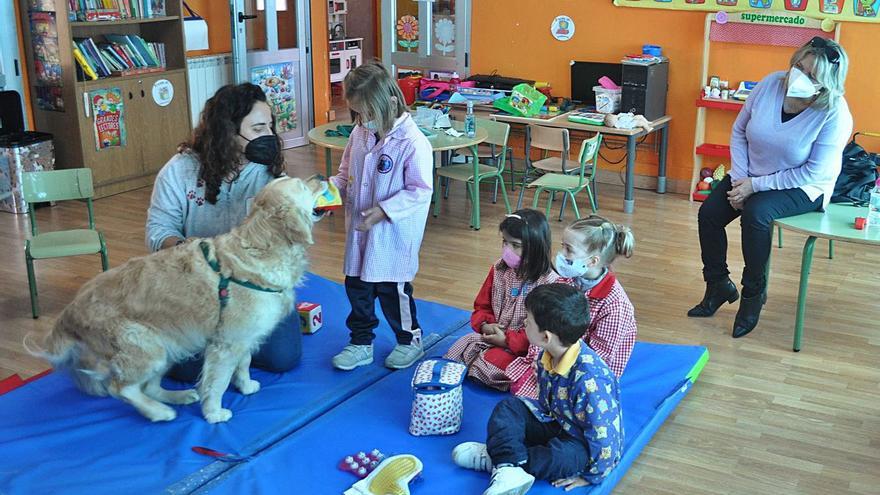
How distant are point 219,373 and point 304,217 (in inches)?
27.4

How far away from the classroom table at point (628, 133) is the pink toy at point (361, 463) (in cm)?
421

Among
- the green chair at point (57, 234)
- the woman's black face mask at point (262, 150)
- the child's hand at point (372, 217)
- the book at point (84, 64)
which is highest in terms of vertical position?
the book at point (84, 64)

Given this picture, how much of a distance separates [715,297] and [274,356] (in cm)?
245

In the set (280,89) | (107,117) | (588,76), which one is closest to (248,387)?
Result: (107,117)

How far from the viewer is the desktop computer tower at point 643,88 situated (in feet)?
22.9

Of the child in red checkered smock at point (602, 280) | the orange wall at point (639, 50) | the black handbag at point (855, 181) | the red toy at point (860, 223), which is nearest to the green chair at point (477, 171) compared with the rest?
the orange wall at point (639, 50)

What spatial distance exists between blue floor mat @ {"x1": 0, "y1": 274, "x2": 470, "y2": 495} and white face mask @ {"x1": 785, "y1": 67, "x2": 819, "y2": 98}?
92.6 inches

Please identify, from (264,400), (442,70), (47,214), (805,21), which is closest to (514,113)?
(442,70)

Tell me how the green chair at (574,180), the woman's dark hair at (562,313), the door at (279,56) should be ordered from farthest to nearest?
the door at (279,56), the green chair at (574,180), the woman's dark hair at (562,313)

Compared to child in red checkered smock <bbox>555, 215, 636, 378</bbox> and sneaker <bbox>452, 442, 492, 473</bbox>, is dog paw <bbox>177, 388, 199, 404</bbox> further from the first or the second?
child in red checkered smock <bbox>555, 215, 636, 378</bbox>

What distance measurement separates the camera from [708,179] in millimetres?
7176

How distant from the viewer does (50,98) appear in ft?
23.4

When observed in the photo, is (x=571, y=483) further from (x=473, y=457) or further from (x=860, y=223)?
(x=860, y=223)

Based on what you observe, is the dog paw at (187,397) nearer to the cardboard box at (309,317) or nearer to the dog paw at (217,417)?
the dog paw at (217,417)
